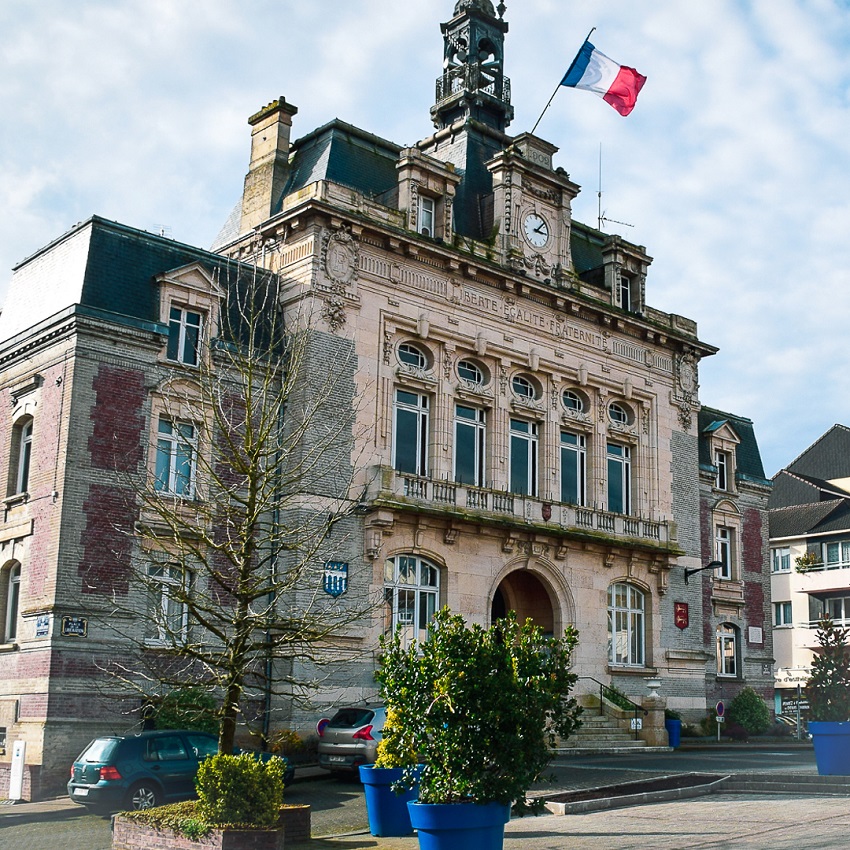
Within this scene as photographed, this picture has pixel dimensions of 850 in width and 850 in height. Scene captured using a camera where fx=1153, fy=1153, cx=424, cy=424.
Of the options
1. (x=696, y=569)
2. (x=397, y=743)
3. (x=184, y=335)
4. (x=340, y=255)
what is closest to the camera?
(x=397, y=743)

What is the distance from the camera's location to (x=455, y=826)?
12.5 meters

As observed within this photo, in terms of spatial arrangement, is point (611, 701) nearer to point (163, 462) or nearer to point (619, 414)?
point (619, 414)

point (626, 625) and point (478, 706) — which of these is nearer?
point (478, 706)

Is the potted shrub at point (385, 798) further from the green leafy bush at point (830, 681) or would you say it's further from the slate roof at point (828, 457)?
the slate roof at point (828, 457)

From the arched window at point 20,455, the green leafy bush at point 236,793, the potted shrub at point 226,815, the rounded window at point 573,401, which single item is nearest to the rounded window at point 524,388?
the rounded window at point 573,401

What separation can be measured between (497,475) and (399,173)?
896cm

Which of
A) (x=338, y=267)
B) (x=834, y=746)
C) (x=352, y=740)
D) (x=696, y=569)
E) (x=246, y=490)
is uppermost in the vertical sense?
(x=338, y=267)

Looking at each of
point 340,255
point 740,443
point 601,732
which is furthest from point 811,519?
point 340,255

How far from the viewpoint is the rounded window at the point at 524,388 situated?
3431cm

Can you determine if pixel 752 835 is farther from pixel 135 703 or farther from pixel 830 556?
pixel 830 556

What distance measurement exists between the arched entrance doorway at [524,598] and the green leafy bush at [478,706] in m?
20.2

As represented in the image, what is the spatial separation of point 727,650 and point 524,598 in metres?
11.5

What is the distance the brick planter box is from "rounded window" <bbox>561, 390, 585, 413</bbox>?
829 inches

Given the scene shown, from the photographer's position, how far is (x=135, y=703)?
2495 cm
